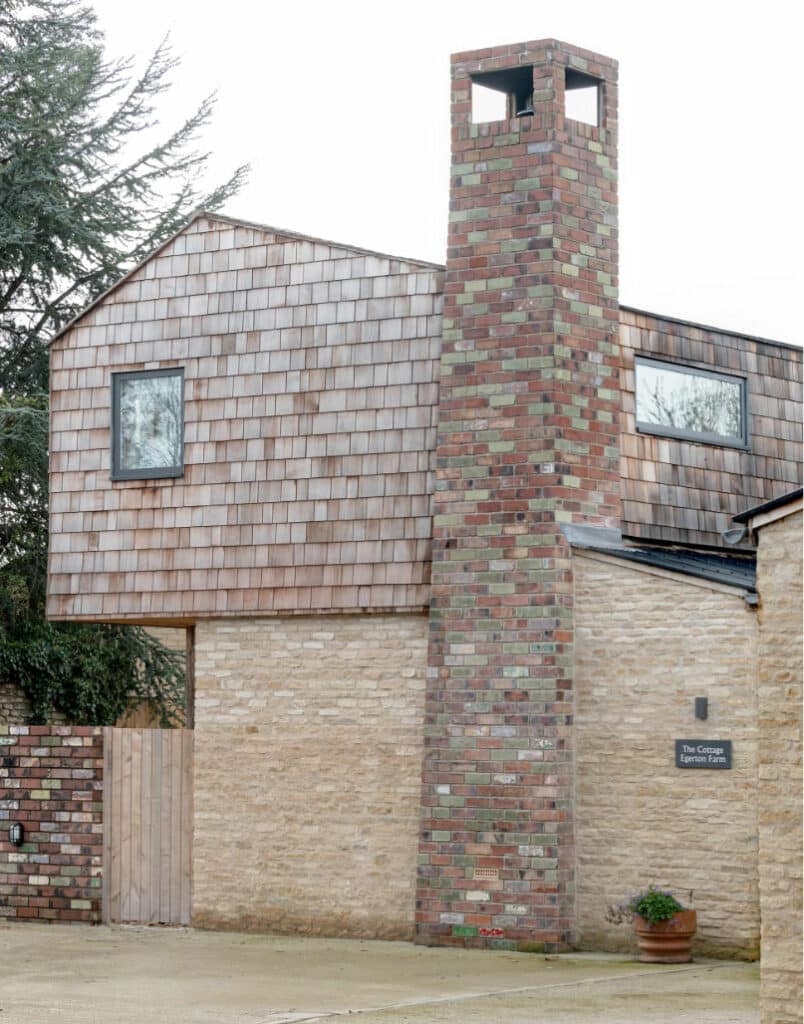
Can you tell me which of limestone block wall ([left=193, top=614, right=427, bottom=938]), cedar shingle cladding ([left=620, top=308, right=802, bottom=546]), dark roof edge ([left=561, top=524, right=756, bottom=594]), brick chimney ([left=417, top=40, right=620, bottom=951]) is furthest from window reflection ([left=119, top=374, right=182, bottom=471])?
cedar shingle cladding ([left=620, top=308, right=802, bottom=546])

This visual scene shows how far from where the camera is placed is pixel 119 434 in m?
17.3

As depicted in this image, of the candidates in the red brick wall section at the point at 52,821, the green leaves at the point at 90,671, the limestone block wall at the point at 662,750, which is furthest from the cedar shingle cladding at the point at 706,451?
the green leaves at the point at 90,671

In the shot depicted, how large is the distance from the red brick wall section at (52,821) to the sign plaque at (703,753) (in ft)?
18.7

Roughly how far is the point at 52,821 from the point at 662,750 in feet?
20.0

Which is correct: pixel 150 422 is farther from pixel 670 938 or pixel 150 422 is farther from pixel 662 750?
pixel 670 938

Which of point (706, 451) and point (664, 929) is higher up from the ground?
point (706, 451)

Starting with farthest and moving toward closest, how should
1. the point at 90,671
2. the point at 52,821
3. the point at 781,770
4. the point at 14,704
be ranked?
1. the point at 90,671
2. the point at 14,704
3. the point at 52,821
4. the point at 781,770

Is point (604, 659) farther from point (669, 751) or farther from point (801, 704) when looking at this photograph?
point (801, 704)

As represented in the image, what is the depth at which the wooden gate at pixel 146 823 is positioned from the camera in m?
16.7

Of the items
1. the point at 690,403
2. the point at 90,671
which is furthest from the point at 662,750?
the point at 90,671

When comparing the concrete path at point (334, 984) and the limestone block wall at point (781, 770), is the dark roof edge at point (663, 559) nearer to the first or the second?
the concrete path at point (334, 984)

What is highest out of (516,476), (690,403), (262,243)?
(262,243)

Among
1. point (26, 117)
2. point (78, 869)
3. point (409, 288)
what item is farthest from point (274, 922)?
point (26, 117)

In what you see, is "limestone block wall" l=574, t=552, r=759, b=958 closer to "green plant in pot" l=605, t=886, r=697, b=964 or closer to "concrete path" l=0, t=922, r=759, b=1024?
"green plant in pot" l=605, t=886, r=697, b=964
